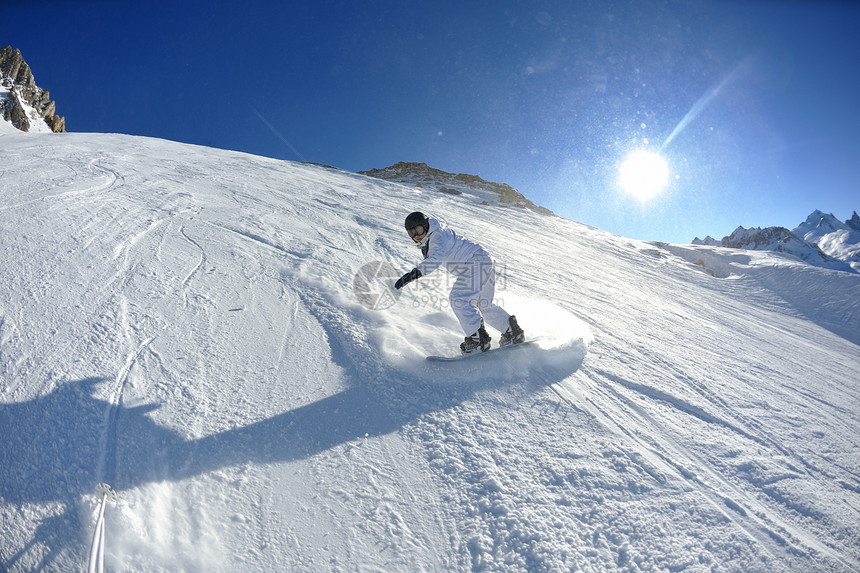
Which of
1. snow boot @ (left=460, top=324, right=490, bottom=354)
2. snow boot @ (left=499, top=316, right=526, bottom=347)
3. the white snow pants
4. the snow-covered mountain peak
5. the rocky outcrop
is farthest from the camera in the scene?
the snow-covered mountain peak

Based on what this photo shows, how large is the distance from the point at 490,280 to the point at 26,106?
6372 cm

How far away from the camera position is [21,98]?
1551 inches

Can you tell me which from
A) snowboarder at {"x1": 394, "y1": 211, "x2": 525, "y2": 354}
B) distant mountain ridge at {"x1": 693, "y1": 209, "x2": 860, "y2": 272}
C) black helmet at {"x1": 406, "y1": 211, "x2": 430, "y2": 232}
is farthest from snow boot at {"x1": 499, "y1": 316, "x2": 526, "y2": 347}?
distant mountain ridge at {"x1": 693, "y1": 209, "x2": 860, "y2": 272}

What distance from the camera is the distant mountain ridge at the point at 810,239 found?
3420 inches

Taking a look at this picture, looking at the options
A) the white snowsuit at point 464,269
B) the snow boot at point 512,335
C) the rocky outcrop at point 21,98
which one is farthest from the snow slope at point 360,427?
the rocky outcrop at point 21,98

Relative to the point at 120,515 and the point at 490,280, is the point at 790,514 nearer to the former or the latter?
the point at 490,280

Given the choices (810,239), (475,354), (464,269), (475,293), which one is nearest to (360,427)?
(475,354)

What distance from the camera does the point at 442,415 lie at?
A: 243 cm

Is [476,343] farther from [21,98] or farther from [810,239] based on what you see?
[810,239]

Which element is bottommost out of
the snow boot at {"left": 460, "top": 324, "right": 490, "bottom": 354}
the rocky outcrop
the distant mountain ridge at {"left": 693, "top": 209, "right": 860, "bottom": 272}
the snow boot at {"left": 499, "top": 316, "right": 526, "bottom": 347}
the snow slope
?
the snow slope

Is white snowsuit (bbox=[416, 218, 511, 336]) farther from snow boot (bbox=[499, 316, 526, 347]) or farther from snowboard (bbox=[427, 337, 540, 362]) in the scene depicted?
snowboard (bbox=[427, 337, 540, 362])

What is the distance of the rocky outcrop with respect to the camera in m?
35.4

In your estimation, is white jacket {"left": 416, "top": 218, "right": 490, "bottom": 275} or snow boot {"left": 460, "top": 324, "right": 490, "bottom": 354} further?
white jacket {"left": 416, "top": 218, "right": 490, "bottom": 275}

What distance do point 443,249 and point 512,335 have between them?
112 cm
